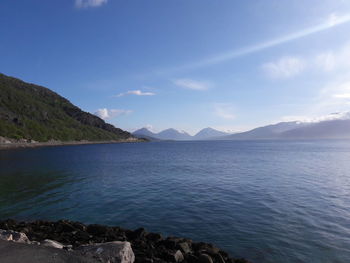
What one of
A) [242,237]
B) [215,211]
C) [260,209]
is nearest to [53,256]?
[242,237]

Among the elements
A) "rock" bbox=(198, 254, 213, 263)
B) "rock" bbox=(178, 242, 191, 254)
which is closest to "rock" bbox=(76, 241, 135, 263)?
"rock" bbox=(198, 254, 213, 263)

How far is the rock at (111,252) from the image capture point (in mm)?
9555

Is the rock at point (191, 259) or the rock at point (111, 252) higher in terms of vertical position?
the rock at point (111, 252)

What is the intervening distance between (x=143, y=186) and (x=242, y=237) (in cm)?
2072

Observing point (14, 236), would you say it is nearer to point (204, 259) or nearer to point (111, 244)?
point (111, 244)

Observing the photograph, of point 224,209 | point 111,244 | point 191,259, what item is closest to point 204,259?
point 191,259

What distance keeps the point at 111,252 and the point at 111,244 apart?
0.62 metres

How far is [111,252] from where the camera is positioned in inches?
387

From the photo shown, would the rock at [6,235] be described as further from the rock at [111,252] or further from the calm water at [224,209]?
the calm water at [224,209]

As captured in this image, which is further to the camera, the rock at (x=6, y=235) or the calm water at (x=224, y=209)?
the calm water at (x=224, y=209)

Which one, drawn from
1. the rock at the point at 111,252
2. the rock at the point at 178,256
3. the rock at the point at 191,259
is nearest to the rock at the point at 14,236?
the rock at the point at 111,252

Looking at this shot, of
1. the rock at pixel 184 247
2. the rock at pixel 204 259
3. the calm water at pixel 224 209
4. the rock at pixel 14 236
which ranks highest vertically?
the rock at pixel 14 236

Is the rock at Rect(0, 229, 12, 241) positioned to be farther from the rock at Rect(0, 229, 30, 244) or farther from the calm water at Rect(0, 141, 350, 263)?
the calm water at Rect(0, 141, 350, 263)

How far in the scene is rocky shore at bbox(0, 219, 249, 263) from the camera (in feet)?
33.3
